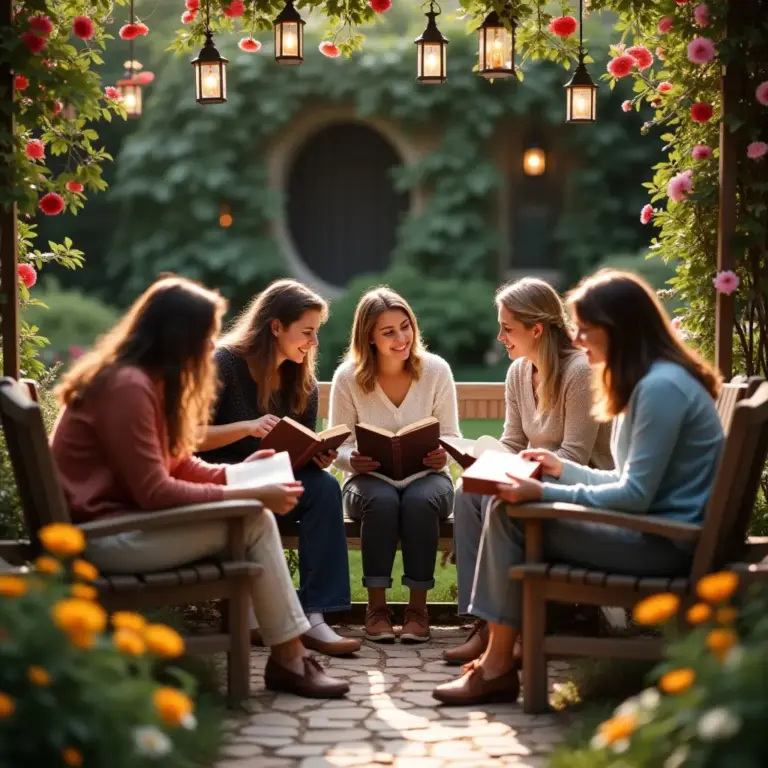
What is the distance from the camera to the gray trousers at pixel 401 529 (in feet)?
15.7

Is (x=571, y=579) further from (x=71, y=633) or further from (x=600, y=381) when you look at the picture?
(x=71, y=633)

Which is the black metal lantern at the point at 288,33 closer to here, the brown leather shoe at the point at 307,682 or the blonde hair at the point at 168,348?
the blonde hair at the point at 168,348

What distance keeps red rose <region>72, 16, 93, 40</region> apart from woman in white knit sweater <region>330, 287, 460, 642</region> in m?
1.42

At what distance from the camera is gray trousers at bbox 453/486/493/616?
4531 mm

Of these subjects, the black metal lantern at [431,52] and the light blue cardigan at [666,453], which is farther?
the black metal lantern at [431,52]

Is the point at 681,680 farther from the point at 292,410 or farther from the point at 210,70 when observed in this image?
the point at 210,70

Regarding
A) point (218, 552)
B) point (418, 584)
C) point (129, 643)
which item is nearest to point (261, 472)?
point (218, 552)

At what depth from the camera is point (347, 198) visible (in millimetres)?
16188

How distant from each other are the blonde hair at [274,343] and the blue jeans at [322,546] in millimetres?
352

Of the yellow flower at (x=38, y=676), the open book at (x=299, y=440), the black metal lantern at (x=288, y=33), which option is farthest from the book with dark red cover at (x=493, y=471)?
the black metal lantern at (x=288, y=33)

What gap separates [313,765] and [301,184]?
43.9ft

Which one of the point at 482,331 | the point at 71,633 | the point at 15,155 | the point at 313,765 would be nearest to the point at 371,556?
the point at 313,765

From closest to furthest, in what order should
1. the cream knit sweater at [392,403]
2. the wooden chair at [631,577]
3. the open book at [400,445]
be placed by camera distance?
the wooden chair at [631,577] < the open book at [400,445] < the cream knit sweater at [392,403]

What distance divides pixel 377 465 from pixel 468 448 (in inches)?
22.0
